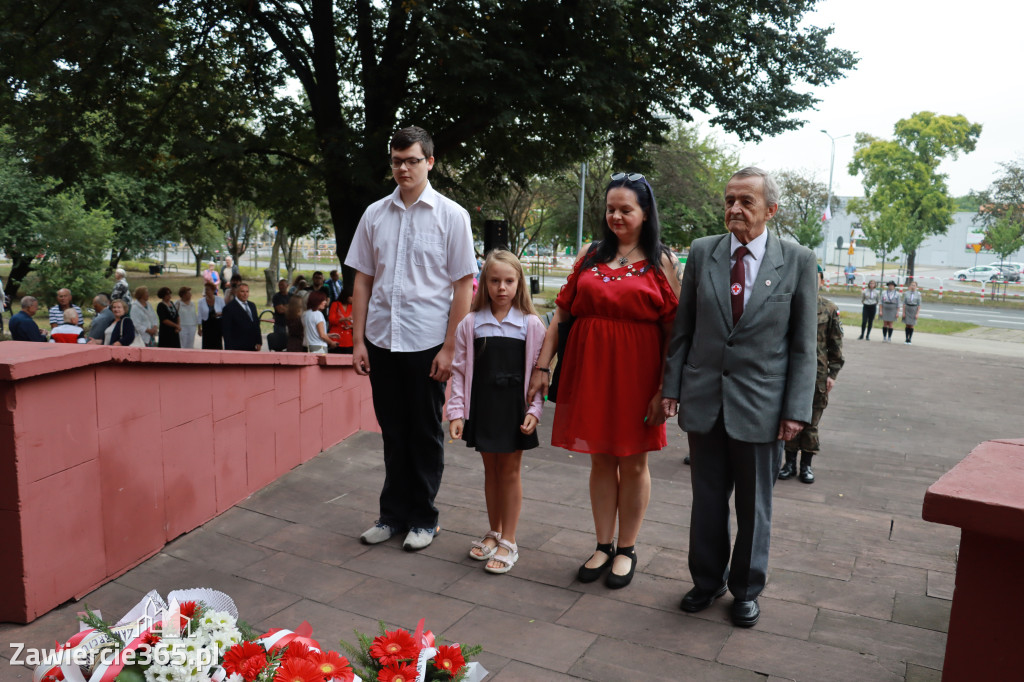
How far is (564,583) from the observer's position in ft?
11.7

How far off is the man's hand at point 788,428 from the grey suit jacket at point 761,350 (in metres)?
0.02

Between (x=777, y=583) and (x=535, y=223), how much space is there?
143ft

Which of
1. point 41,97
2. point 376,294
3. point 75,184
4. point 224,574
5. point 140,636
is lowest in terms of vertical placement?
point 224,574

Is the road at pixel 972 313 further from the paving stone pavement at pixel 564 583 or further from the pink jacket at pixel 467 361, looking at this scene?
the pink jacket at pixel 467 361

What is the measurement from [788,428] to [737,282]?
0.62 meters

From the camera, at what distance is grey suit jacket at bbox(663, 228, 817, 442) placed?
307cm

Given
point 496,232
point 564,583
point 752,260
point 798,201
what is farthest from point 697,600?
point 798,201

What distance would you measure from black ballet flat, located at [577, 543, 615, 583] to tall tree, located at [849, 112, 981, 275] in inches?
2055

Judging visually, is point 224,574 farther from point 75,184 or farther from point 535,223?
point 535,223

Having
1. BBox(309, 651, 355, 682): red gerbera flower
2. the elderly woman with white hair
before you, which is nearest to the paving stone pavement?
BBox(309, 651, 355, 682): red gerbera flower

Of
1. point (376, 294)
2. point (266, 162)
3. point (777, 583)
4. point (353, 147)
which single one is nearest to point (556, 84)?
point (353, 147)

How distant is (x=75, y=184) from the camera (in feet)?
39.5

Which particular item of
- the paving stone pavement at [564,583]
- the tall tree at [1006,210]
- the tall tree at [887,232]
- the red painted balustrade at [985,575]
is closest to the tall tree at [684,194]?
the tall tree at [887,232]

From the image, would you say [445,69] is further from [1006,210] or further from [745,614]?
[1006,210]
